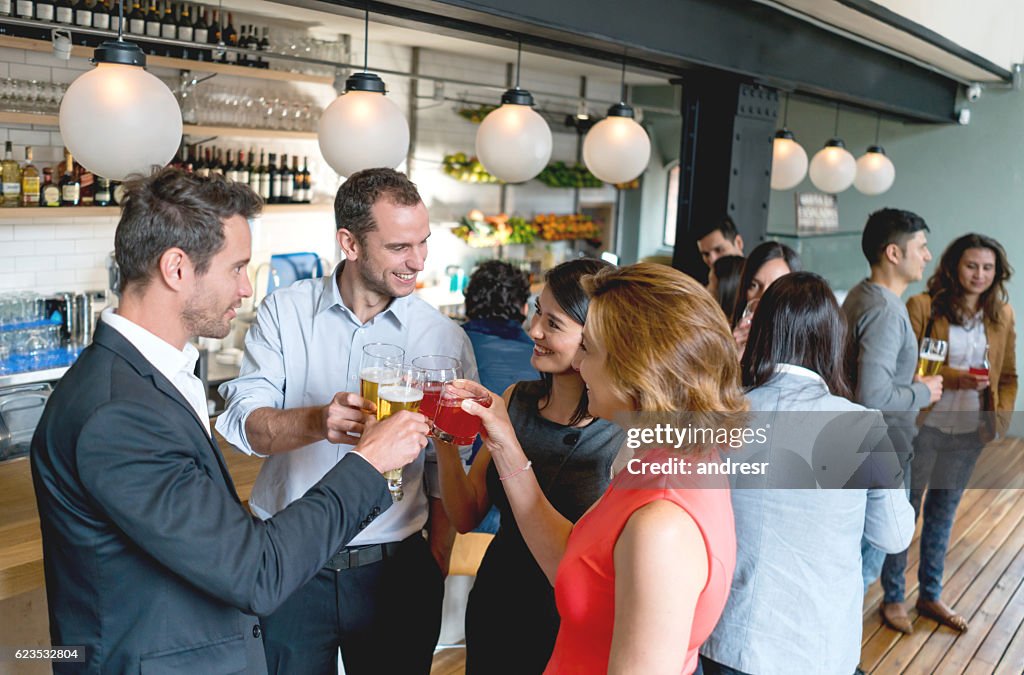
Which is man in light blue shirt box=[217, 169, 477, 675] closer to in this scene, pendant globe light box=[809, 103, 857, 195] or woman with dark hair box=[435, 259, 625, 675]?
woman with dark hair box=[435, 259, 625, 675]

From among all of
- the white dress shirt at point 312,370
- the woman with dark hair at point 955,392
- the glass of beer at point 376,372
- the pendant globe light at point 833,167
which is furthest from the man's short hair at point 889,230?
the glass of beer at point 376,372

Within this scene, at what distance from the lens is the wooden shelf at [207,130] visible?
14.4ft

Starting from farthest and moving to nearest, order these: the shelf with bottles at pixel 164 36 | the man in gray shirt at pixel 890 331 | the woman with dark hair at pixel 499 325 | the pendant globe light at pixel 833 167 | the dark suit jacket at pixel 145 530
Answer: the pendant globe light at pixel 833 167
the shelf with bottles at pixel 164 36
the woman with dark hair at pixel 499 325
the man in gray shirt at pixel 890 331
the dark suit jacket at pixel 145 530

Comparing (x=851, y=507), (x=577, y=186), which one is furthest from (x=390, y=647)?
(x=577, y=186)

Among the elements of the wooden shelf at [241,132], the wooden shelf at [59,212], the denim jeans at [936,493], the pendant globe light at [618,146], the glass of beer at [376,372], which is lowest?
the denim jeans at [936,493]

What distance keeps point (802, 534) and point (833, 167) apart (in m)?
3.99

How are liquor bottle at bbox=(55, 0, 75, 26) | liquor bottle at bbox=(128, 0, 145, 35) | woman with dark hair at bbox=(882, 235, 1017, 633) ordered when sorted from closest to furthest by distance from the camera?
1. woman with dark hair at bbox=(882, 235, 1017, 633)
2. liquor bottle at bbox=(55, 0, 75, 26)
3. liquor bottle at bbox=(128, 0, 145, 35)

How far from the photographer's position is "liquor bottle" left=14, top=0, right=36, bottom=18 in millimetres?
4355

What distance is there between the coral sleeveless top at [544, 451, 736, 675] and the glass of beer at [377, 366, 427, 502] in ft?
1.19

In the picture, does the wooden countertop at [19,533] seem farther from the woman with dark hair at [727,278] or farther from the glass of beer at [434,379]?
the woman with dark hair at [727,278]

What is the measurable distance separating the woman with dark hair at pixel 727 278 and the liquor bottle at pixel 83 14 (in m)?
3.44

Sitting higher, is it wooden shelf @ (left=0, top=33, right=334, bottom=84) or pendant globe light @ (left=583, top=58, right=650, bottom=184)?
wooden shelf @ (left=0, top=33, right=334, bottom=84)

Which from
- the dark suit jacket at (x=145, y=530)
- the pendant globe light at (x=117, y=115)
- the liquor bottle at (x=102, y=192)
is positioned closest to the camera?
the dark suit jacket at (x=145, y=530)

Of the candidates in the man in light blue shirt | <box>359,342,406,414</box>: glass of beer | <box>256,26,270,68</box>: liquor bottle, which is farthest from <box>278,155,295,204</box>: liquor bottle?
<box>359,342,406,414</box>: glass of beer
